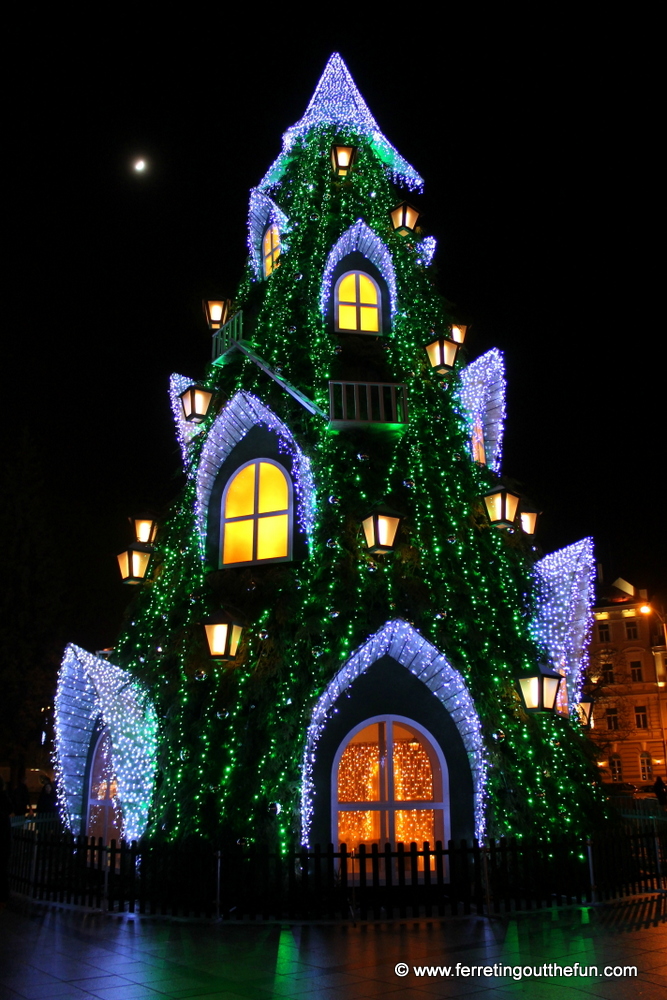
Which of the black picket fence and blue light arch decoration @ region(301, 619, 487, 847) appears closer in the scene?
the black picket fence

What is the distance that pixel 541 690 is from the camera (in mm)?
12969

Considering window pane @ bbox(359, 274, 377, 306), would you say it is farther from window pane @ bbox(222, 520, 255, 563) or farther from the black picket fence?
the black picket fence

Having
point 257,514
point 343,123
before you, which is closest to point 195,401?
point 257,514

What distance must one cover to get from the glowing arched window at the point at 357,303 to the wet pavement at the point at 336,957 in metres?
11.2

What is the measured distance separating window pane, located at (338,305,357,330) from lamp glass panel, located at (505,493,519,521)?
→ 4941 mm

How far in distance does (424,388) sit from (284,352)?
2861 millimetres

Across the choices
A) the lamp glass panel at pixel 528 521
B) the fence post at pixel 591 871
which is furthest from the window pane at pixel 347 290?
the fence post at pixel 591 871

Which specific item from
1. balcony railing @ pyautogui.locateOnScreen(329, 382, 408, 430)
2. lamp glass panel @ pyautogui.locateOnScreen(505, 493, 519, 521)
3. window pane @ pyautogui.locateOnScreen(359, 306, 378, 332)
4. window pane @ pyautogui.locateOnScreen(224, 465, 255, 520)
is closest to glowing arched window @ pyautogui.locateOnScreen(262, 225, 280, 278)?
window pane @ pyautogui.locateOnScreen(359, 306, 378, 332)

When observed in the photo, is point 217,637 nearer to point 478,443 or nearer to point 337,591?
point 337,591

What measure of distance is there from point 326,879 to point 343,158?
1453 centimetres

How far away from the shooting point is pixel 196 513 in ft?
52.9

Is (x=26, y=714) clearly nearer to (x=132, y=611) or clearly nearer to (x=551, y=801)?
(x=132, y=611)

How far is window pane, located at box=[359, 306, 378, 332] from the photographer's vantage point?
56.8 ft

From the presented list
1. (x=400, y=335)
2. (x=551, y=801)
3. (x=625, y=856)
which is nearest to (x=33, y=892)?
(x=551, y=801)
